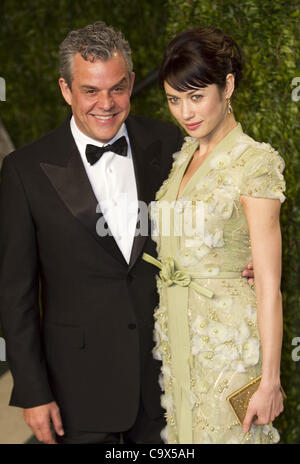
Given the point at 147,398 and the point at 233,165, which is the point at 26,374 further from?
the point at 233,165

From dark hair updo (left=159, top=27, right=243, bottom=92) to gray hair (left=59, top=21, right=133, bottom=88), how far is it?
0.39m

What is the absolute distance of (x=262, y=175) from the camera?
2.66 meters

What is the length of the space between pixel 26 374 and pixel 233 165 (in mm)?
1418

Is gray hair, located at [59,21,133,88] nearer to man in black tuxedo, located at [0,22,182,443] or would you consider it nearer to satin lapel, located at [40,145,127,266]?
man in black tuxedo, located at [0,22,182,443]

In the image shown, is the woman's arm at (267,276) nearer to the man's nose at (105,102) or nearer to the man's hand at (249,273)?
the man's hand at (249,273)

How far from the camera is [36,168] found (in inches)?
122

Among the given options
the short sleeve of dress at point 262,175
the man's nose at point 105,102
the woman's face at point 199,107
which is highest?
the man's nose at point 105,102

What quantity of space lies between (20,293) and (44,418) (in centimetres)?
62

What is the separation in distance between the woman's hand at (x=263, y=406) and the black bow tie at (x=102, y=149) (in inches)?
52.3

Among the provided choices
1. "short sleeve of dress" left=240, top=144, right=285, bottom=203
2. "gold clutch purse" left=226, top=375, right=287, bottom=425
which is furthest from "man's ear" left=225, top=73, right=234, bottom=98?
"gold clutch purse" left=226, top=375, right=287, bottom=425

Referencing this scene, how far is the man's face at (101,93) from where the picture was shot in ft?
9.99

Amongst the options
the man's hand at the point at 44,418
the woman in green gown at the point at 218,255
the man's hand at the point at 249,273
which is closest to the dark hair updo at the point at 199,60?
the woman in green gown at the point at 218,255

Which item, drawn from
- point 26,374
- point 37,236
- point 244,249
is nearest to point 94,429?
point 26,374
